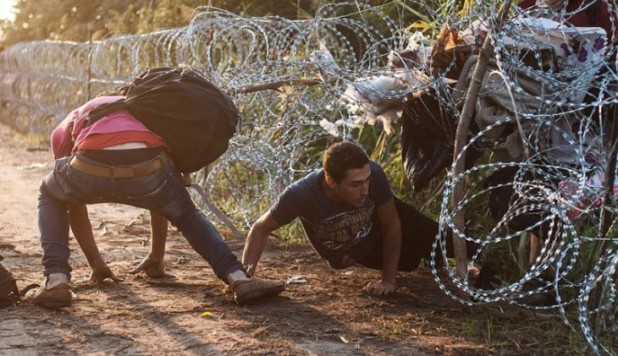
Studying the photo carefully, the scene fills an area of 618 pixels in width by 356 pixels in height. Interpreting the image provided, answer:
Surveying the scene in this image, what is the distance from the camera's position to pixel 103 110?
519 centimetres

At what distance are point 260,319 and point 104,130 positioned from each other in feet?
3.84

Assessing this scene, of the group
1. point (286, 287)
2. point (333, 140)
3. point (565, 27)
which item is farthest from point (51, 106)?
point (565, 27)

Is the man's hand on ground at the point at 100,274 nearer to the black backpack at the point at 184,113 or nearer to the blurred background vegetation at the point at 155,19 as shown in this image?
the black backpack at the point at 184,113

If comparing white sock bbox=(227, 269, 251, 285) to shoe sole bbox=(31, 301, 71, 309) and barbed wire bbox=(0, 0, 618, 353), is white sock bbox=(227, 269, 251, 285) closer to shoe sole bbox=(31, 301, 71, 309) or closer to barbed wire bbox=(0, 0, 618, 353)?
shoe sole bbox=(31, 301, 71, 309)

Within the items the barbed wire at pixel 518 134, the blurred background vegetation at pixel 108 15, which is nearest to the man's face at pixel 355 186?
the barbed wire at pixel 518 134

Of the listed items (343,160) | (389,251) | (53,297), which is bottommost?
(53,297)

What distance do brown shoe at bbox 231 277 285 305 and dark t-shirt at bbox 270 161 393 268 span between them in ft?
1.16

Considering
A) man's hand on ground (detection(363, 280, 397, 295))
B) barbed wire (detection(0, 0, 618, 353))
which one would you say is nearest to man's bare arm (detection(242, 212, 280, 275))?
man's hand on ground (detection(363, 280, 397, 295))

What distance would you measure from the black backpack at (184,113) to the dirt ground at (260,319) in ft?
2.51

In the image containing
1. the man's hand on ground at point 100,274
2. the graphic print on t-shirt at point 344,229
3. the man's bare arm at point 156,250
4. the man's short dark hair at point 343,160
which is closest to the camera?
the man's short dark hair at point 343,160

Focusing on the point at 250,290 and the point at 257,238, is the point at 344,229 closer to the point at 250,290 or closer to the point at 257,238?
the point at 257,238

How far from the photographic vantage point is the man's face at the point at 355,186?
508 centimetres

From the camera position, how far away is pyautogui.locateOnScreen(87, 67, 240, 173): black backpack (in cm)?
521

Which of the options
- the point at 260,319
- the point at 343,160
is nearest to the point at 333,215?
the point at 343,160
